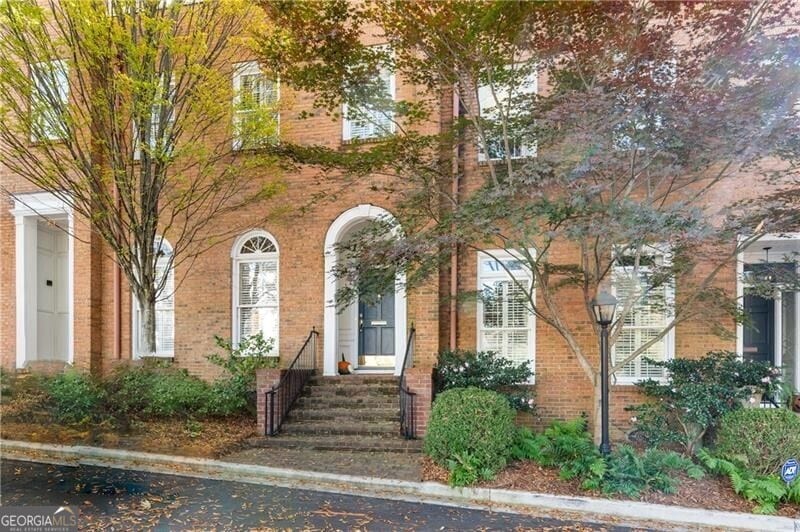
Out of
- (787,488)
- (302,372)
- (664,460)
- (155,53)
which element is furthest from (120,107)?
(787,488)

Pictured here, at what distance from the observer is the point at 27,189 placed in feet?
33.7

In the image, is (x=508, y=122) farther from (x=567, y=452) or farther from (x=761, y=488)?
(x=761, y=488)

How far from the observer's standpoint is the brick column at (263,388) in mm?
7934

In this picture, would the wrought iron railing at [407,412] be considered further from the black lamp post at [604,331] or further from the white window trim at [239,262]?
the white window trim at [239,262]

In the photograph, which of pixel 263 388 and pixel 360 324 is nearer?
pixel 263 388

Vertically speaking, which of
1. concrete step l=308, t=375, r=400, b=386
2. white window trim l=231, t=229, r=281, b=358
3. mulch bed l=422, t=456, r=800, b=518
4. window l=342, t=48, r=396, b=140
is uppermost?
window l=342, t=48, r=396, b=140

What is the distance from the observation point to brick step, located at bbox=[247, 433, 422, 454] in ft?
24.0

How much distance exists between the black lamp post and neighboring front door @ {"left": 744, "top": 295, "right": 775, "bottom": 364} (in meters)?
4.47

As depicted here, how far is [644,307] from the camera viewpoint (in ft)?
26.1

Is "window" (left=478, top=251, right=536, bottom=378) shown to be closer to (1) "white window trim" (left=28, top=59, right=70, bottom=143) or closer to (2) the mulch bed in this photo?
(2) the mulch bed

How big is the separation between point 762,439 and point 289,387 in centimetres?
627

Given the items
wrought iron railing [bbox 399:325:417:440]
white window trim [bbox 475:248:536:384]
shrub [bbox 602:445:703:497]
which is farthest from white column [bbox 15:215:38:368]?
shrub [bbox 602:445:703:497]

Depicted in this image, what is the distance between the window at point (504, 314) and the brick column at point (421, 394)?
1544 millimetres

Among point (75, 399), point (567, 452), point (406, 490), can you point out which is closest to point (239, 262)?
point (75, 399)
